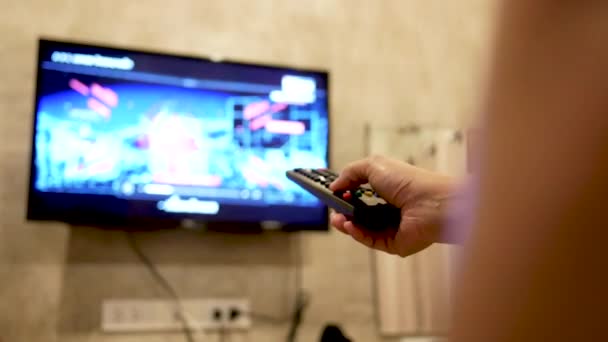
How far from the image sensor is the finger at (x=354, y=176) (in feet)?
3.30

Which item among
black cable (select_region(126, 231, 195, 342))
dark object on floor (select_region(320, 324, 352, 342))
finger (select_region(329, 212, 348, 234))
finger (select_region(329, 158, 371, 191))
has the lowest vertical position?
dark object on floor (select_region(320, 324, 352, 342))

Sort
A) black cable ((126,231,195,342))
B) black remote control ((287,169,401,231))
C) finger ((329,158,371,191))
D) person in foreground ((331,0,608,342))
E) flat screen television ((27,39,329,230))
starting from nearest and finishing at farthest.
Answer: person in foreground ((331,0,608,342)) < black remote control ((287,169,401,231)) < finger ((329,158,371,191)) < flat screen television ((27,39,329,230)) < black cable ((126,231,195,342))

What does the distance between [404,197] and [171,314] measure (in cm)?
108

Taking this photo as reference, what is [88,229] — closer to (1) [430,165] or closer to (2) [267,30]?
(2) [267,30]

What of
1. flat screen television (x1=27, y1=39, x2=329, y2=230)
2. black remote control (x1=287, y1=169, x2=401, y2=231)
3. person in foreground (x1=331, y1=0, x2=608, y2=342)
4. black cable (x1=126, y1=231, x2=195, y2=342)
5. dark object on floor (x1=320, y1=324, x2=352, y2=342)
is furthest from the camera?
black cable (x1=126, y1=231, x2=195, y2=342)

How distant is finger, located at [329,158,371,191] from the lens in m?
1.01

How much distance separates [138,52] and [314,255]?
2.71 feet

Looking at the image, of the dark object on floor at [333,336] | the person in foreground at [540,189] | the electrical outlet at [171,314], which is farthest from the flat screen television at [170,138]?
the person in foreground at [540,189]

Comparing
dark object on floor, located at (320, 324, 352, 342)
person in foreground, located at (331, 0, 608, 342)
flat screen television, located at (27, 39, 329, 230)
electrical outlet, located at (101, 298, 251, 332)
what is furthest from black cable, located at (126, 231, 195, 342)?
person in foreground, located at (331, 0, 608, 342)

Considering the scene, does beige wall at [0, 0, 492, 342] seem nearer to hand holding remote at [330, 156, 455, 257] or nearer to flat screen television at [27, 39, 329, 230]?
flat screen television at [27, 39, 329, 230]

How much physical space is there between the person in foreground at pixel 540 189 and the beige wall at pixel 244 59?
1.57 metres

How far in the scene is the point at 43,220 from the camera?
1666 millimetres

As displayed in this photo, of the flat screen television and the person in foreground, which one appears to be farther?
the flat screen television

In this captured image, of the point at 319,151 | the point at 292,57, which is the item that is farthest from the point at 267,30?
the point at 319,151
